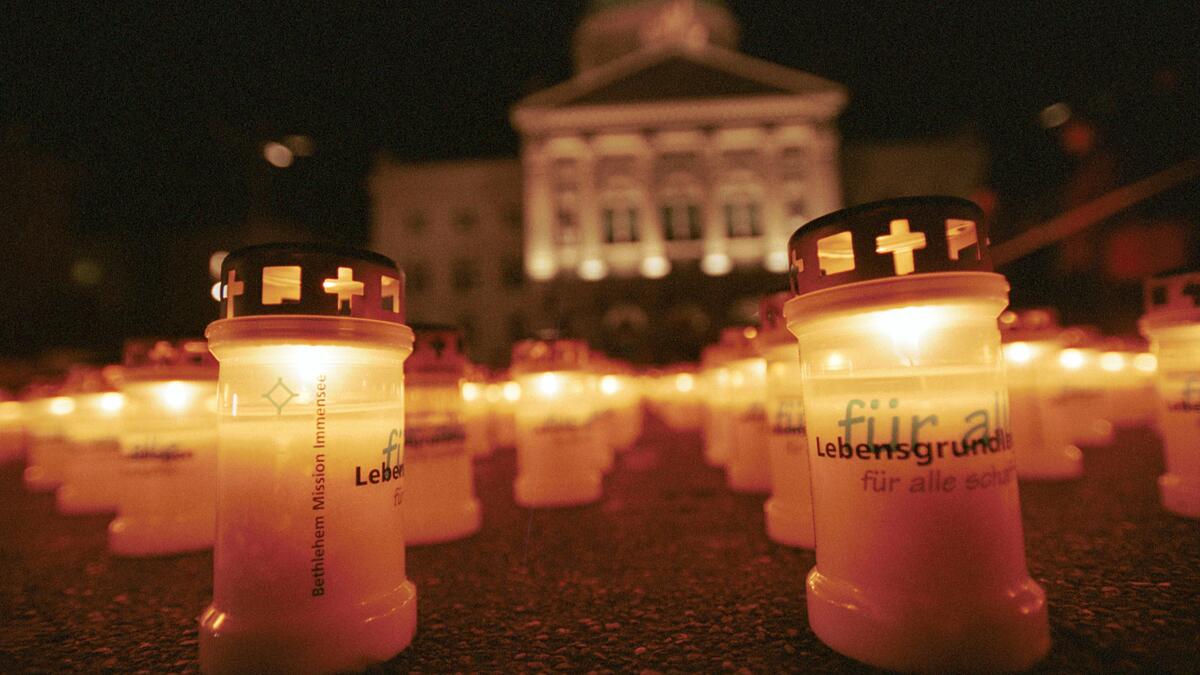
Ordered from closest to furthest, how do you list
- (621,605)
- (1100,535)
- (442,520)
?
(621,605), (1100,535), (442,520)

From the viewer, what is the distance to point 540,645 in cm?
180

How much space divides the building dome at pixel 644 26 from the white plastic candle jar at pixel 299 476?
1223 inches

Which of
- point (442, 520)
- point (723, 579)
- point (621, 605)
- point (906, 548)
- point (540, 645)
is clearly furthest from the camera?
point (442, 520)

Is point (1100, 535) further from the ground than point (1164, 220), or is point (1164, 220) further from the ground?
point (1164, 220)

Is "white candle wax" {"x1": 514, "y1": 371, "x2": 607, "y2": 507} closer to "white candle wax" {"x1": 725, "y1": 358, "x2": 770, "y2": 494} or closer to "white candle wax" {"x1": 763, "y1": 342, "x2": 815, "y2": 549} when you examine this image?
"white candle wax" {"x1": 725, "y1": 358, "x2": 770, "y2": 494}

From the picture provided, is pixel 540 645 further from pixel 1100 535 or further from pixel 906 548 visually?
pixel 1100 535

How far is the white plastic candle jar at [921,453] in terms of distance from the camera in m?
1.48

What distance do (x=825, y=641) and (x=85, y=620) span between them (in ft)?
8.40

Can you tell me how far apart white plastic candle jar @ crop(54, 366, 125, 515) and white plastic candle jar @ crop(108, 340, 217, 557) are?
159cm

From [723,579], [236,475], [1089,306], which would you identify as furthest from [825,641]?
[1089,306]

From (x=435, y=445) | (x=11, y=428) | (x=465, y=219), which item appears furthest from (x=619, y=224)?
(x=435, y=445)

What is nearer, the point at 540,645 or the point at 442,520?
the point at 540,645

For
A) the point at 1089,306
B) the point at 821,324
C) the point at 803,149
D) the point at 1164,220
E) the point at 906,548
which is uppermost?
the point at 803,149

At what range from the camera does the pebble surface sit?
1687mm
